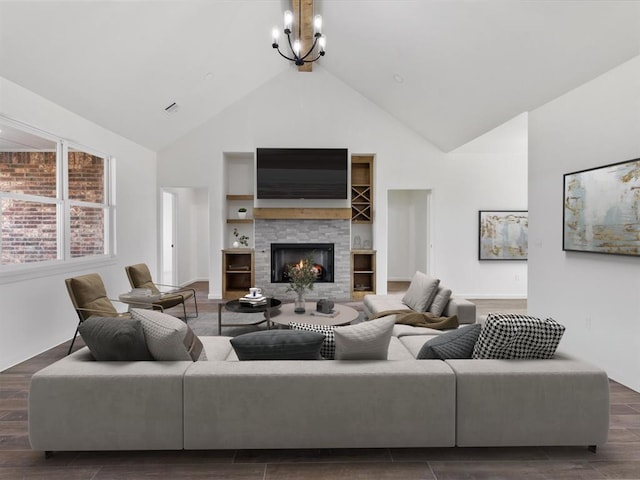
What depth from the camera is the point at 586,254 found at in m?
3.46

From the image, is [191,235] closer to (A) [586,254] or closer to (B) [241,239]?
(B) [241,239]

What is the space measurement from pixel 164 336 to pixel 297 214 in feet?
15.5

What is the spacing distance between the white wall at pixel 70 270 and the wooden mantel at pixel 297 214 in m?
1.98

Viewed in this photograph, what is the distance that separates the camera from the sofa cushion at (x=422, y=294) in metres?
4.08

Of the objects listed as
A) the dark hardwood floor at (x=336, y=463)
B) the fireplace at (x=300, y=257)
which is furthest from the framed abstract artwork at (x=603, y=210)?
the fireplace at (x=300, y=257)

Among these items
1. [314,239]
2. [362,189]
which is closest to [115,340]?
[314,239]

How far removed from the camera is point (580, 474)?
194 cm

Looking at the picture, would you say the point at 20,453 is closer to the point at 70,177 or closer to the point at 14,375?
the point at 14,375

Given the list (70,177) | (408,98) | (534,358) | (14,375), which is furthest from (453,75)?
(14,375)

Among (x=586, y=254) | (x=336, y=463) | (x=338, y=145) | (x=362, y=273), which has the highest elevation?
(x=338, y=145)

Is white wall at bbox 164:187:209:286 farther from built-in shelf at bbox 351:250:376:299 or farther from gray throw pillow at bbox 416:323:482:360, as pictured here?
gray throw pillow at bbox 416:323:482:360

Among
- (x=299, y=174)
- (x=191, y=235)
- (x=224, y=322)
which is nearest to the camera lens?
(x=224, y=322)

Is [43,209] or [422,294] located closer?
[43,209]

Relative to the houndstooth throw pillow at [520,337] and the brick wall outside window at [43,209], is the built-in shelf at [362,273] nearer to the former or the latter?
the brick wall outside window at [43,209]
